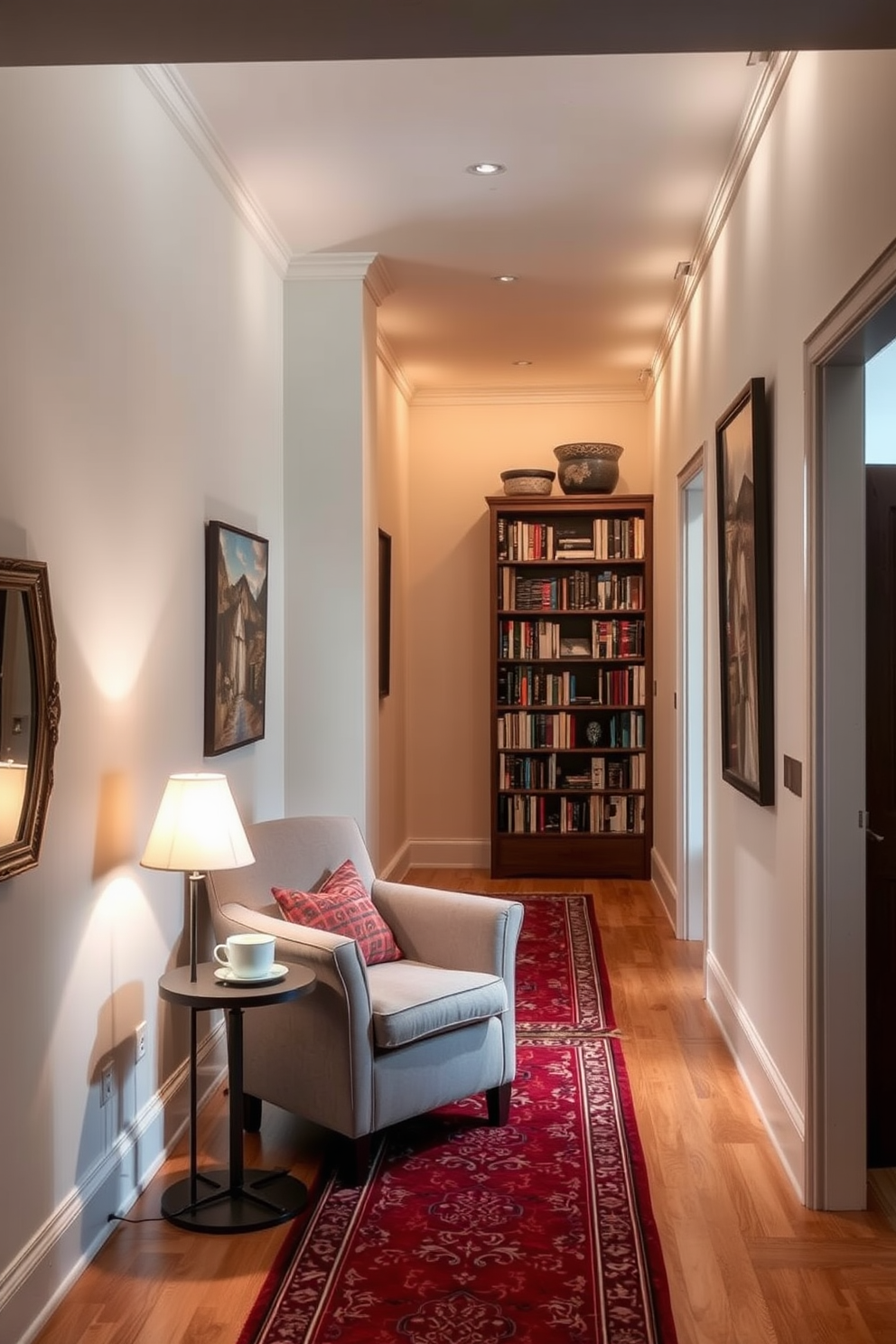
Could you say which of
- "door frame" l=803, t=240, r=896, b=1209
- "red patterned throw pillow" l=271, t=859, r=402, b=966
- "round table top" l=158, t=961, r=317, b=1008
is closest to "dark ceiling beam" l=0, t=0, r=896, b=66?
"door frame" l=803, t=240, r=896, b=1209

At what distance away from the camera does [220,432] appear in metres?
4.02

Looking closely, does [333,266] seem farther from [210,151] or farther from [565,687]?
[565,687]

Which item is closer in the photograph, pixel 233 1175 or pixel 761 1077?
pixel 233 1175

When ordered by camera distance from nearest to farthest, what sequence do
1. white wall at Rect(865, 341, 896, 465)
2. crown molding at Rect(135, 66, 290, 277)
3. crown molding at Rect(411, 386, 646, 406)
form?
crown molding at Rect(135, 66, 290, 277)
white wall at Rect(865, 341, 896, 465)
crown molding at Rect(411, 386, 646, 406)

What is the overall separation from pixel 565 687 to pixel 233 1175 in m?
4.66

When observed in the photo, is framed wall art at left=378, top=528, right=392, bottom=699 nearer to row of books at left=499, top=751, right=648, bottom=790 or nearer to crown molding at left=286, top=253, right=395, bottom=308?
row of books at left=499, top=751, right=648, bottom=790

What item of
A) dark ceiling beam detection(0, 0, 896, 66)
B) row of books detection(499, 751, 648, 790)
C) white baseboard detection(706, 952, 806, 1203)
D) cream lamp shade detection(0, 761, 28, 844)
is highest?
dark ceiling beam detection(0, 0, 896, 66)

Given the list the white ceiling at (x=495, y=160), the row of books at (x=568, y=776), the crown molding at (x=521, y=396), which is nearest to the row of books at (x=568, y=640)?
the row of books at (x=568, y=776)

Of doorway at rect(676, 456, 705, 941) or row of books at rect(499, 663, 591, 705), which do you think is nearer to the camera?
doorway at rect(676, 456, 705, 941)

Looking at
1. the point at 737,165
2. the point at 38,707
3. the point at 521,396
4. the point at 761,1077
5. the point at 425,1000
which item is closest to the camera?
the point at 38,707

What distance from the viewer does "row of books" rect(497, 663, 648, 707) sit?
7.32 meters

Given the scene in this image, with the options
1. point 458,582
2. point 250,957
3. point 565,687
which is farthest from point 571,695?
point 250,957

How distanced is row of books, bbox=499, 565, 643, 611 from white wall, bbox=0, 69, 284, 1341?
356 centimetres

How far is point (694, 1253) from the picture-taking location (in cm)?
282
